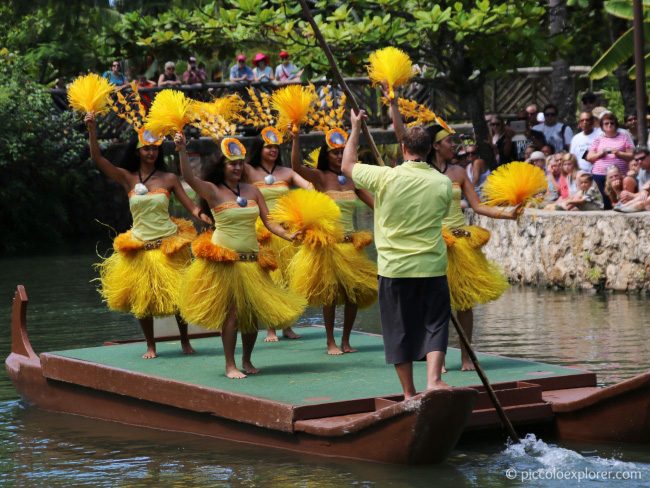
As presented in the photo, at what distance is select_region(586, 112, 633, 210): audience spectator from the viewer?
14.9m

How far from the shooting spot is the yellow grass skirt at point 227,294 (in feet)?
27.3

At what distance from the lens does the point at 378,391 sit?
7.75 m

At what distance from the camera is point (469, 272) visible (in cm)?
861

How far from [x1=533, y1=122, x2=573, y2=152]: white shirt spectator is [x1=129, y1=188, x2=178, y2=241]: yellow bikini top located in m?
8.77

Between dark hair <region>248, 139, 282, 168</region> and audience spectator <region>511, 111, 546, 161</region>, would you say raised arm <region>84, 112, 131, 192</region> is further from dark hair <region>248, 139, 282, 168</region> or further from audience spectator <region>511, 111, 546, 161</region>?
audience spectator <region>511, 111, 546, 161</region>

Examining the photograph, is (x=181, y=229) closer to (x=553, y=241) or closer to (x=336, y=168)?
(x=336, y=168)

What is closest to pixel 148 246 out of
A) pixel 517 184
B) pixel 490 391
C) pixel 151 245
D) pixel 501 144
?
pixel 151 245

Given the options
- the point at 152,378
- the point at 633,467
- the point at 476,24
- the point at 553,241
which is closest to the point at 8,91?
the point at 476,24

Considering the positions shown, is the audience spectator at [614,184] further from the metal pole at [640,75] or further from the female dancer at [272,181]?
the female dancer at [272,181]

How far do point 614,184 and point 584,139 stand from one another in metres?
1.43

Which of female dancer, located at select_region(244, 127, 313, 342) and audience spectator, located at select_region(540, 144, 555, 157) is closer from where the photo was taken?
female dancer, located at select_region(244, 127, 313, 342)

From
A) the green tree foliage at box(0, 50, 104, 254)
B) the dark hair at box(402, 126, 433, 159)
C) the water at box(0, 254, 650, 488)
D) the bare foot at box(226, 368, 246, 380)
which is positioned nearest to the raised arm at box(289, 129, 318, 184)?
the bare foot at box(226, 368, 246, 380)

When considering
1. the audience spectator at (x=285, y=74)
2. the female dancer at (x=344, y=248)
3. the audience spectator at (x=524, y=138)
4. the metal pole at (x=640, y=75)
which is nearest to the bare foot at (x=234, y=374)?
the female dancer at (x=344, y=248)

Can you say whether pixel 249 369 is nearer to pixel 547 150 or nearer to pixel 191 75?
pixel 547 150
